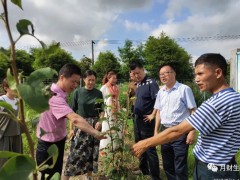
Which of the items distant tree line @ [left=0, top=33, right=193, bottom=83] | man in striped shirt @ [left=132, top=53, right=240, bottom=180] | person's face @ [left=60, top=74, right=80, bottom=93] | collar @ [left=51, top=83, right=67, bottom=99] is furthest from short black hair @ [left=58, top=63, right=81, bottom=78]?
distant tree line @ [left=0, top=33, right=193, bottom=83]

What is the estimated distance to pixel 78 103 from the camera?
4211mm

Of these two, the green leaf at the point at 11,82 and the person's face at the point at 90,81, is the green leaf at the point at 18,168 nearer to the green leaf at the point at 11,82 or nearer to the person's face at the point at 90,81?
the green leaf at the point at 11,82

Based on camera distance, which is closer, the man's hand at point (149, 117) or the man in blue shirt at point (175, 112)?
the man in blue shirt at point (175, 112)

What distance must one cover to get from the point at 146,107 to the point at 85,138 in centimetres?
97

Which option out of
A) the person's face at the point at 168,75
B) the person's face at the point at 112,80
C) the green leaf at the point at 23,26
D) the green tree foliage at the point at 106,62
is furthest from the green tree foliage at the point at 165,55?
the green leaf at the point at 23,26

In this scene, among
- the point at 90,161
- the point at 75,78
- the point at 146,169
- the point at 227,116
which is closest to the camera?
the point at 227,116

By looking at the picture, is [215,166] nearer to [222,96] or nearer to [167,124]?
[222,96]

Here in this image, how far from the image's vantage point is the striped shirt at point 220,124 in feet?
5.89

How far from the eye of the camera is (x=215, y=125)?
1813mm

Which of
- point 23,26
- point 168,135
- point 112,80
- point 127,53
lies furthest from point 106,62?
point 23,26

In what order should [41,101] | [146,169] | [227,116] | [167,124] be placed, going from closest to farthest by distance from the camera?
[41,101] → [227,116] → [167,124] → [146,169]

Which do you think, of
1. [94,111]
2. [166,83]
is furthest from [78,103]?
[166,83]

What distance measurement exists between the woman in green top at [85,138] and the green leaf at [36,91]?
→ 3.36 meters

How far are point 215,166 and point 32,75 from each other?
1593mm
